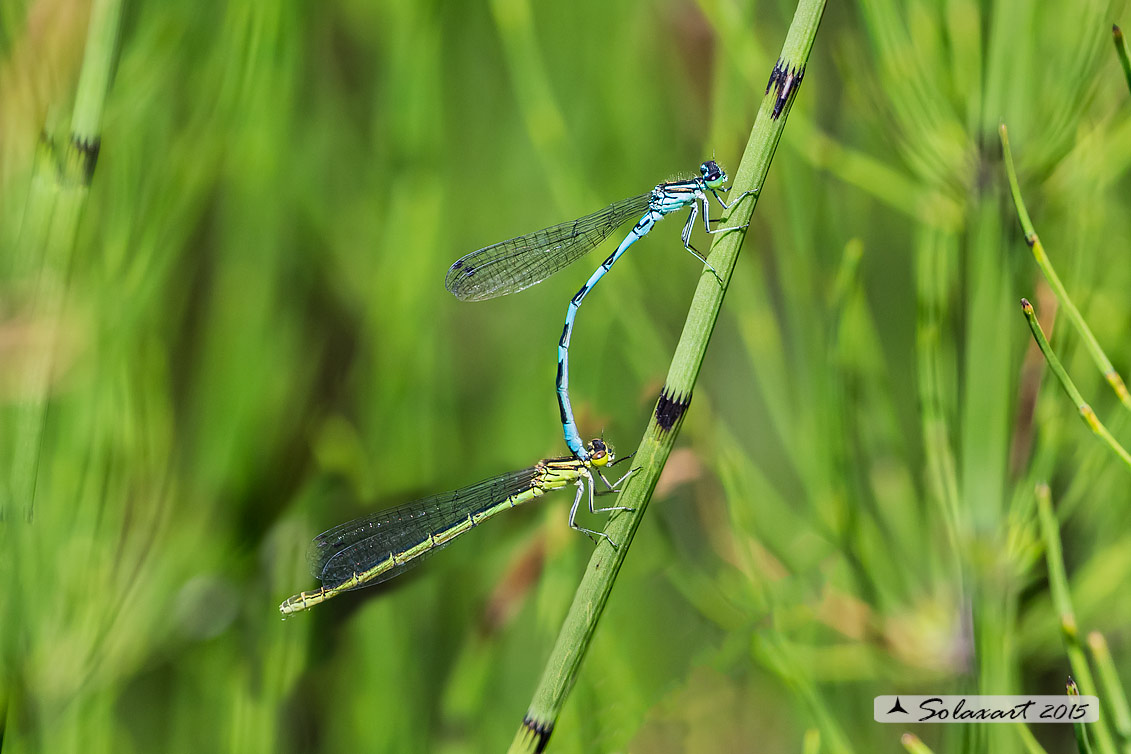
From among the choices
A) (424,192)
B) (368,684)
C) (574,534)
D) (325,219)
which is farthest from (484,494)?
(325,219)

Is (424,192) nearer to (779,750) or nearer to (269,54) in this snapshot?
(269,54)

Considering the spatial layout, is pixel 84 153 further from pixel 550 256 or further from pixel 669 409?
pixel 669 409

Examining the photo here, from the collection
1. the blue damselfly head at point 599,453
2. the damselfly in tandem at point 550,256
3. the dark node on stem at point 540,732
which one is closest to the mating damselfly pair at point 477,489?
the damselfly in tandem at point 550,256

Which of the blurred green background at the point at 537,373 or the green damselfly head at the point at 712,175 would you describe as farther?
the blurred green background at the point at 537,373

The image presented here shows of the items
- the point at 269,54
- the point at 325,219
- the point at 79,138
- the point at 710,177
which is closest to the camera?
the point at 79,138

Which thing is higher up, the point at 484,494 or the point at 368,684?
the point at 484,494

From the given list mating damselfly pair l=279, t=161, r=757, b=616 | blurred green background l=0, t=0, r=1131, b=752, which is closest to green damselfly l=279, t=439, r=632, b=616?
mating damselfly pair l=279, t=161, r=757, b=616

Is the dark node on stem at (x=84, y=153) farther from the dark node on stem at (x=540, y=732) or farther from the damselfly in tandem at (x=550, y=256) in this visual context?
the dark node on stem at (x=540, y=732)
